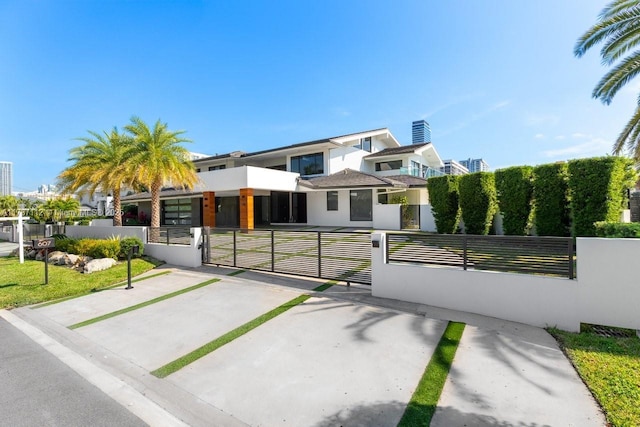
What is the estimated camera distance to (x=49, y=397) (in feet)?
11.5

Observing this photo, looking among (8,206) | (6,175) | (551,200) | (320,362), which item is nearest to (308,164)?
(551,200)

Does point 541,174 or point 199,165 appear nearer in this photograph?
point 541,174

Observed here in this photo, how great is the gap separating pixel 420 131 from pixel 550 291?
99.2m

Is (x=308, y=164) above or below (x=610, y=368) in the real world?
above

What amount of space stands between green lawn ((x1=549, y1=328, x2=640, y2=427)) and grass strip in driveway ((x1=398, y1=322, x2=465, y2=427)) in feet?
4.77

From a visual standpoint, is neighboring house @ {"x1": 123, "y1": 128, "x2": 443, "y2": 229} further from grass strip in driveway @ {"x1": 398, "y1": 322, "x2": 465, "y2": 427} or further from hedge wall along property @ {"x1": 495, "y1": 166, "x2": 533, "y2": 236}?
grass strip in driveway @ {"x1": 398, "y1": 322, "x2": 465, "y2": 427}

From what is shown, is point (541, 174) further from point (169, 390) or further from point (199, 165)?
point (199, 165)

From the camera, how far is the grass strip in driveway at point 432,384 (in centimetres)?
292

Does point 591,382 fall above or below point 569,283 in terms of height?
below

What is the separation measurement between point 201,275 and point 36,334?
4050 millimetres

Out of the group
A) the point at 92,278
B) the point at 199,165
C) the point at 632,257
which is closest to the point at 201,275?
the point at 92,278

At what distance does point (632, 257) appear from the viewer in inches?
179

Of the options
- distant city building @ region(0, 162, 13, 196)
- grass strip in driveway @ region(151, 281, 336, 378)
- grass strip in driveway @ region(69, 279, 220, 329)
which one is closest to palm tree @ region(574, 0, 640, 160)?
grass strip in driveway @ region(151, 281, 336, 378)

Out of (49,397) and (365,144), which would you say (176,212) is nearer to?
(365,144)
